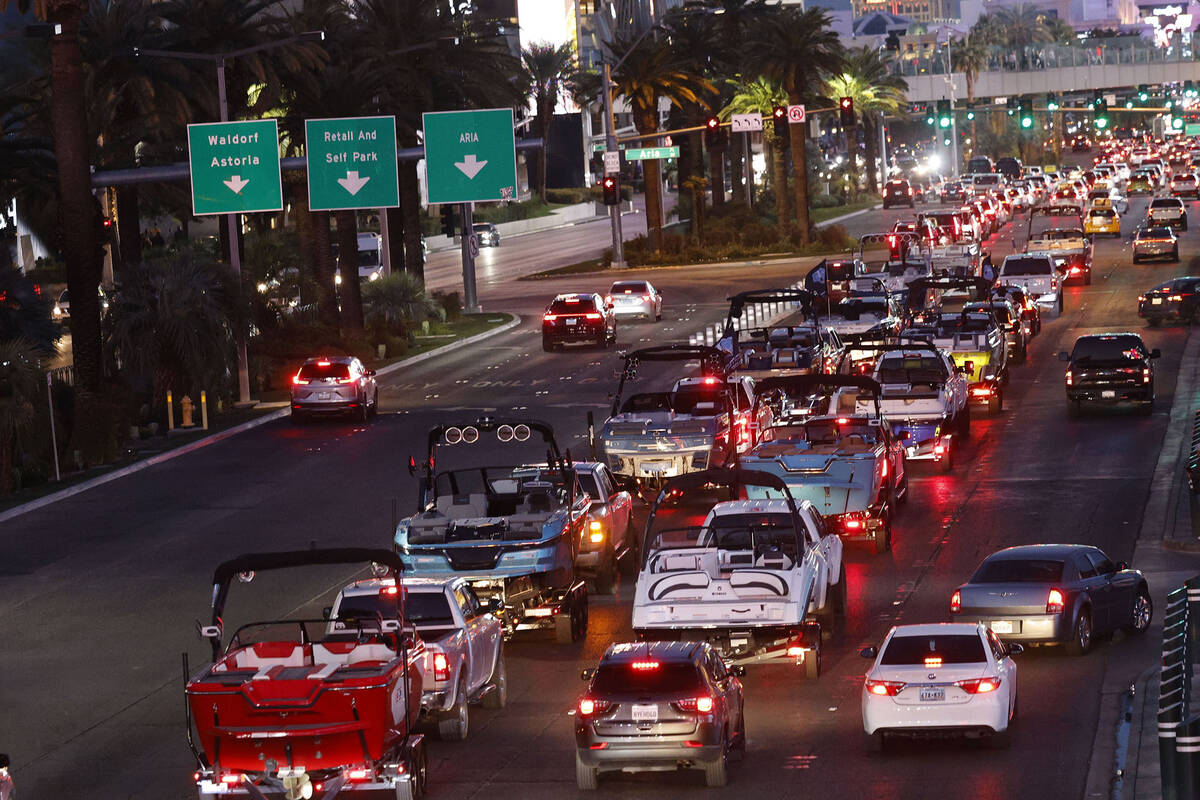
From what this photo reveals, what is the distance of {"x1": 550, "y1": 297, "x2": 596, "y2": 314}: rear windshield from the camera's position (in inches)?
2331

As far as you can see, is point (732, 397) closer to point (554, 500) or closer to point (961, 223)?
point (554, 500)

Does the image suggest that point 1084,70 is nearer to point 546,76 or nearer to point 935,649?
point 546,76

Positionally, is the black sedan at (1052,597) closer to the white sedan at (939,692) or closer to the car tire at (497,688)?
the white sedan at (939,692)

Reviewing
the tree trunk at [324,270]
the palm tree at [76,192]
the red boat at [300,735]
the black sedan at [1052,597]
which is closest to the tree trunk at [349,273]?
the tree trunk at [324,270]

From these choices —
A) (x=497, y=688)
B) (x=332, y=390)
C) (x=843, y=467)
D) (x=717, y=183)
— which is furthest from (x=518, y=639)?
(x=717, y=183)

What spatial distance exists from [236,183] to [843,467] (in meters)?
27.1

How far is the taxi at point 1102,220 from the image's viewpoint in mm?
90000

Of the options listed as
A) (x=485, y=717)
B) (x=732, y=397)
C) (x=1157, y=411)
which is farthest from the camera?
(x=1157, y=411)

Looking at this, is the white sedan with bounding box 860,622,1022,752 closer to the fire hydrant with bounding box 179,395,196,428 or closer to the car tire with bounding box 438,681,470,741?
the car tire with bounding box 438,681,470,741

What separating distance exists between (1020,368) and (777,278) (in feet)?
93.1

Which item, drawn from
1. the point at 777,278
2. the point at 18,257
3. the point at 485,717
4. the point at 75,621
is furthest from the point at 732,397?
the point at 18,257

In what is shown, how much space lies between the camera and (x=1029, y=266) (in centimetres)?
6028

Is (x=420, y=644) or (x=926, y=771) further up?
(x=420, y=644)

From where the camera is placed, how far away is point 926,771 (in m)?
17.6
